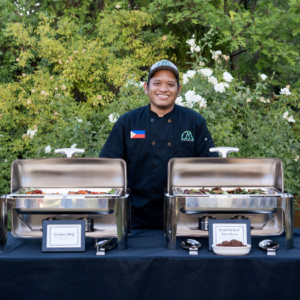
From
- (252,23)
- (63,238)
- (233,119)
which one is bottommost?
(63,238)

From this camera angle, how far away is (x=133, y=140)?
2016 millimetres

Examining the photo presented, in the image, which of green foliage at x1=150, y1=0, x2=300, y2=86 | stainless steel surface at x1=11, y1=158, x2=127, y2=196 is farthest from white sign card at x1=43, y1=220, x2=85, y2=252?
green foliage at x1=150, y1=0, x2=300, y2=86

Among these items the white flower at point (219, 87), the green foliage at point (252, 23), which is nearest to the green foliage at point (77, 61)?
the green foliage at point (252, 23)

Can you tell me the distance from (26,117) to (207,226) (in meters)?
4.71

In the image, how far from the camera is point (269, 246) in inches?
57.4

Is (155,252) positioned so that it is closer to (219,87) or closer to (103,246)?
(103,246)

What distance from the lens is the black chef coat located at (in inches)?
77.3

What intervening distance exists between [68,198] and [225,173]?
739 millimetres

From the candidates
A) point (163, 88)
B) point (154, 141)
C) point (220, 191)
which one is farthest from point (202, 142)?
point (220, 191)

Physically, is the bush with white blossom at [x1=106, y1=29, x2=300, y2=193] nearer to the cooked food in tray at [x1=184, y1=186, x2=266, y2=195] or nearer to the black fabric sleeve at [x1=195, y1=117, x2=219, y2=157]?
the black fabric sleeve at [x1=195, y1=117, x2=219, y2=157]

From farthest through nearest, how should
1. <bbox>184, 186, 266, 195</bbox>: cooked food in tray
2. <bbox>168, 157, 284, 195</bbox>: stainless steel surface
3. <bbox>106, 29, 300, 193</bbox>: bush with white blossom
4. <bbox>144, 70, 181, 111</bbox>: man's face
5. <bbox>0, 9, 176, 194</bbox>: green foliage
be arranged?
<bbox>0, 9, 176, 194</bbox>: green foliage < <bbox>106, 29, 300, 193</bbox>: bush with white blossom < <bbox>144, 70, 181, 111</bbox>: man's face < <bbox>168, 157, 284, 195</bbox>: stainless steel surface < <bbox>184, 186, 266, 195</bbox>: cooked food in tray

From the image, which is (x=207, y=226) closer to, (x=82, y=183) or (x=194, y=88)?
(x=82, y=183)

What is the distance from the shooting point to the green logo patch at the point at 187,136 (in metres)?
2.03

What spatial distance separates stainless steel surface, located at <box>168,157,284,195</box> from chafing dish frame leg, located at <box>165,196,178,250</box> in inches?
9.1
